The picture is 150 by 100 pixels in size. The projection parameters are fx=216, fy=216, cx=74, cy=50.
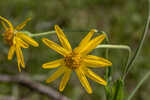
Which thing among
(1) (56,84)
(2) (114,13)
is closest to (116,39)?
(2) (114,13)

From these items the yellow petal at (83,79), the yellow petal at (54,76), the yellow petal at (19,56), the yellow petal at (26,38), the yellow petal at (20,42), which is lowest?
the yellow petal at (83,79)

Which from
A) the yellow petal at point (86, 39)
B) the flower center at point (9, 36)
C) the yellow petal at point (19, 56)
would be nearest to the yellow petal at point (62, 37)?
the yellow petal at point (86, 39)

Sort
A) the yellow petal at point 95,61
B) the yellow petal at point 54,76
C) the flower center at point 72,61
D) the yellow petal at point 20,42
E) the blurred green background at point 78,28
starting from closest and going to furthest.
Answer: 1. the yellow petal at point 95,61
2. the yellow petal at point 54,76
3. the flower center at point 72,61
4. the yellow petal at point 20,42
5. the blurred green background at point 78,28

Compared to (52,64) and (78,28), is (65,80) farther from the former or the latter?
Result: (78,28)

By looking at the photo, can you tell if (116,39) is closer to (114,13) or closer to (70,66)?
(114,13)

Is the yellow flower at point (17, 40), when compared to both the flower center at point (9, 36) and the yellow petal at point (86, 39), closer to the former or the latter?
the flower center at point (9, 36)

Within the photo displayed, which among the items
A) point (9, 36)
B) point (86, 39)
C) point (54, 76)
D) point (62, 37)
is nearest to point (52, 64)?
point (54, 76)

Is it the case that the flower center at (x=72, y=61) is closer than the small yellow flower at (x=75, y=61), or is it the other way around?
the small yellow flower at (x=75, y=61)
